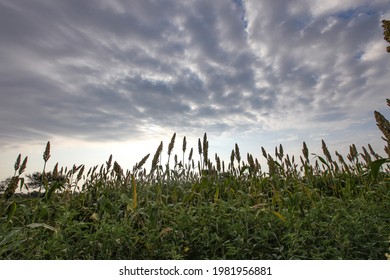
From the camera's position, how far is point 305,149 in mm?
4832

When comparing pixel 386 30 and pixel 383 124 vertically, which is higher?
pixel 386 30

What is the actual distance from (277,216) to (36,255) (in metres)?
2.41

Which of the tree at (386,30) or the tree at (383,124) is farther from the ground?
the tree at (386,30)

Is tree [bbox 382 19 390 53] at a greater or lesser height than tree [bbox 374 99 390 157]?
greater

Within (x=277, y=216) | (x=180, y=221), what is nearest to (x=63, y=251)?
(x=180, y=221)

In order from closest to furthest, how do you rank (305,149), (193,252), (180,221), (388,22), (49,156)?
(388,22) → (193,252) → (180,221) → (49,156) → (305,149)

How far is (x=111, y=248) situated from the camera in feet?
8.75

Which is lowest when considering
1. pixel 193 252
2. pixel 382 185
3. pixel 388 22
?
pixel 193 252

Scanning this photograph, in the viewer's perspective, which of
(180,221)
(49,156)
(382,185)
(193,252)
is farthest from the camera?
(382,185)

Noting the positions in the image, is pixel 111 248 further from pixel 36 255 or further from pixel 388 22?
pixel 388 22

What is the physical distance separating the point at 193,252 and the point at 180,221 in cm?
39

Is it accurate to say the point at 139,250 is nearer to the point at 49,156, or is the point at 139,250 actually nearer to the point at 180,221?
the point at 180,221

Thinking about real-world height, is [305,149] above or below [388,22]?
below

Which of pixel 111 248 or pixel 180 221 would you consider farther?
pixel 180 221
